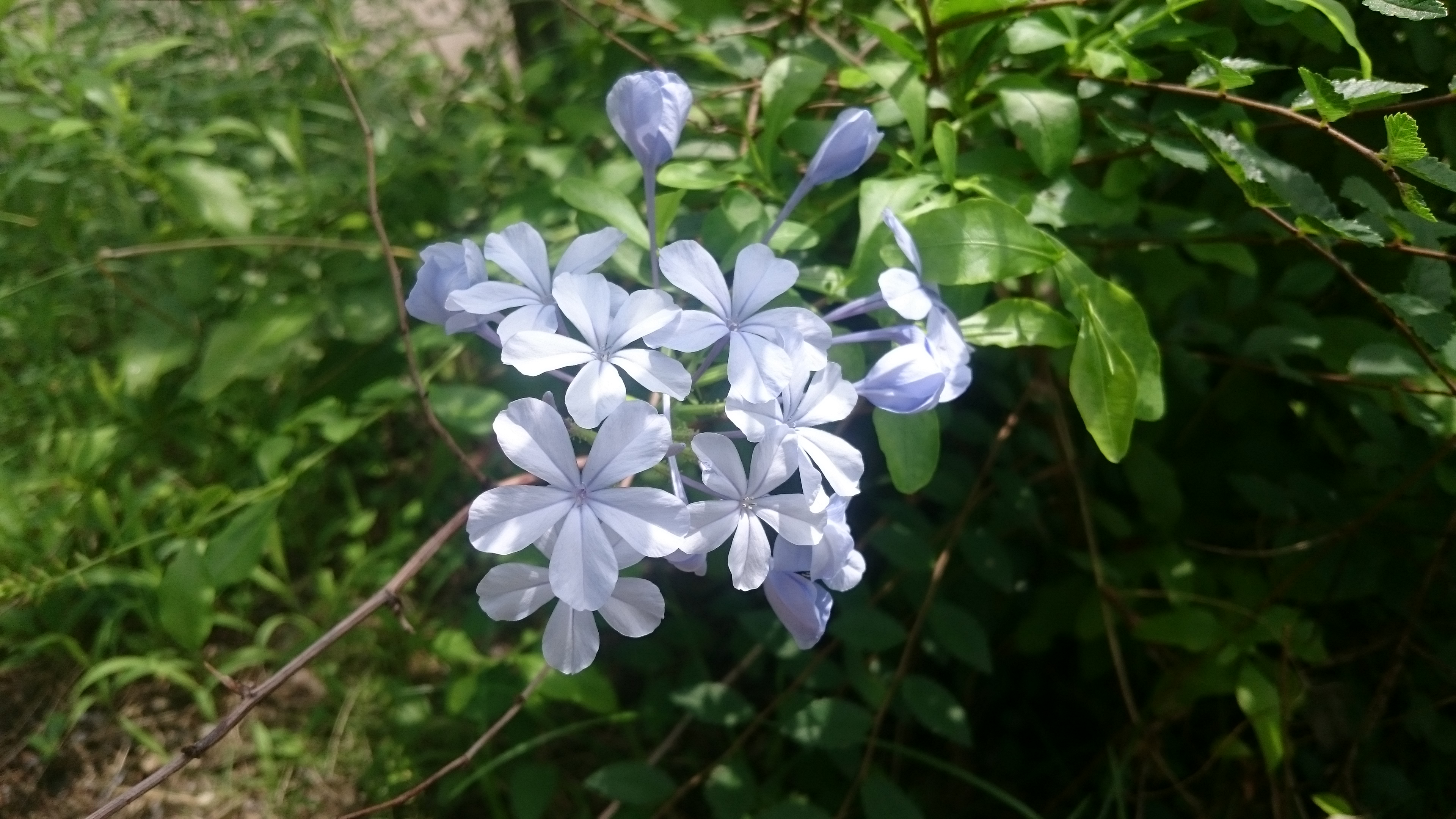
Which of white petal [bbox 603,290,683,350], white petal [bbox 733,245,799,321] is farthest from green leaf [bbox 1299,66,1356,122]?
A: white petal [bbox 603,290,683,350]

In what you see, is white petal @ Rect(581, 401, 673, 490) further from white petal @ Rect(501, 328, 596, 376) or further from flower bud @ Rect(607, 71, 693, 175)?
flower bud @ Rect(607, 71, 693, 175)

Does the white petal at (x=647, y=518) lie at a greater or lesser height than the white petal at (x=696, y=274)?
lesser

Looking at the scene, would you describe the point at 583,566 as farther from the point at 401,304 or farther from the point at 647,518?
the point at 401,304

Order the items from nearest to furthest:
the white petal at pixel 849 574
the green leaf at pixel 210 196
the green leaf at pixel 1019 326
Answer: the white petal at pixel 849 574 < the green leaf at pixel 1019 326 < the green leaf at pixel 210 196

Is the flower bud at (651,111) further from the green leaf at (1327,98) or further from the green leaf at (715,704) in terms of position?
the green leaf at (715,704)

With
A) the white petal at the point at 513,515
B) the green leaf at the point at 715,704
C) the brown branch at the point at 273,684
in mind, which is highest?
the white petal at the point at 513,515

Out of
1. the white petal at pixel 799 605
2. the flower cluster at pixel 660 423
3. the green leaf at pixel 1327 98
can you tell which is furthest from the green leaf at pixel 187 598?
the green leaf at pixel 1327 98

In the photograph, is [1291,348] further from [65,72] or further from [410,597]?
[65,72]
